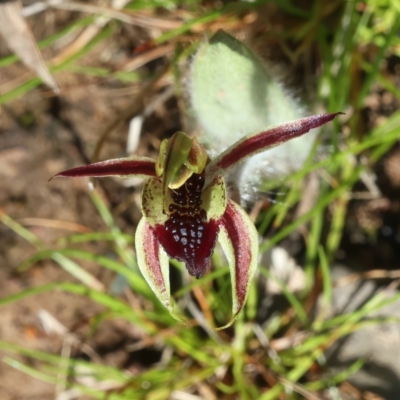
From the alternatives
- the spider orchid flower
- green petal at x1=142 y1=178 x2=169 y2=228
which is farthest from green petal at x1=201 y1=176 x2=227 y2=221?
green petal at x1=142 y1=178 x2=169 y2=228

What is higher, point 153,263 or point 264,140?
point 264,140

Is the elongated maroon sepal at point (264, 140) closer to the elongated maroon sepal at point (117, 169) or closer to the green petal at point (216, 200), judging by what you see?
the green petal at point (216, 200)

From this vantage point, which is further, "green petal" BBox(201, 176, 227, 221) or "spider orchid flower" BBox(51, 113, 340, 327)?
"green petal" BBox(201, 176, 227, 221)

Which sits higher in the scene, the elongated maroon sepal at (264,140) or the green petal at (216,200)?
the elongated maroon sepal at (264,140)

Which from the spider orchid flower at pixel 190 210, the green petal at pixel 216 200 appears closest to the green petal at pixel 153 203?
the spider orchid flower at pixel 190 210

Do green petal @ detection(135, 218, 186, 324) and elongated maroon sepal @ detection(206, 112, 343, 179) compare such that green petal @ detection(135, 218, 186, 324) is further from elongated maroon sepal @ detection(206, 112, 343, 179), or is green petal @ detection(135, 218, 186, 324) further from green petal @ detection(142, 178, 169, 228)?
elongated maroon sepal @ detection(206, 112, 343, 179)

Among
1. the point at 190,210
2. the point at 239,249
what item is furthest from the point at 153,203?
the point at 239,249

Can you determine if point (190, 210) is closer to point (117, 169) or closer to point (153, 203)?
point (153, 203)
